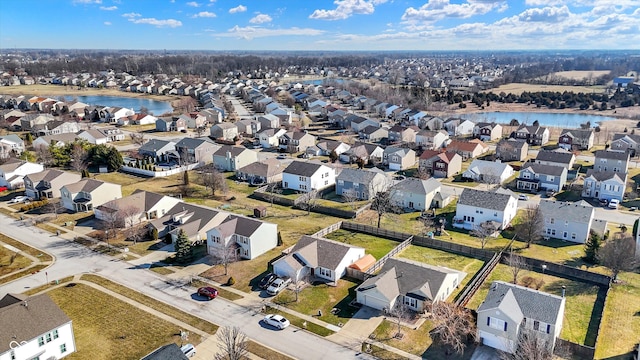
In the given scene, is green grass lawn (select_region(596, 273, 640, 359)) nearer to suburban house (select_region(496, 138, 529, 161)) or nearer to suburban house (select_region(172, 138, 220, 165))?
suburban house (select_region(496, 138, 529, 161))

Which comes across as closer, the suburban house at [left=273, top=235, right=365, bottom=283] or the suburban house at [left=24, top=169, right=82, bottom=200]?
the suburban house at [left=273, top=235, right=365, bottom=283]

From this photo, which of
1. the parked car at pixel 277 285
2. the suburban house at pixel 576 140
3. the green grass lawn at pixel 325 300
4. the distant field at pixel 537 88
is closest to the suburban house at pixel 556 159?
the suburban house at pixel 576 140

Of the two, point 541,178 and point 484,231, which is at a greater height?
point 541,178

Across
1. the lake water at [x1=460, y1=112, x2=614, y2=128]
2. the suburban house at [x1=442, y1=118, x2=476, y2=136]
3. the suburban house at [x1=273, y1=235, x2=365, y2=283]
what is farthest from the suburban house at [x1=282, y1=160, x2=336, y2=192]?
the lake water at [x1=460, y1=112, x2=614, y2=128]

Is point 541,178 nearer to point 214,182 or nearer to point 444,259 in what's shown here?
point 444,259

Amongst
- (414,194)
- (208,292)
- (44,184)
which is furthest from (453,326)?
(44,184)

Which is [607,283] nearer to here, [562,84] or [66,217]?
[66,217]
